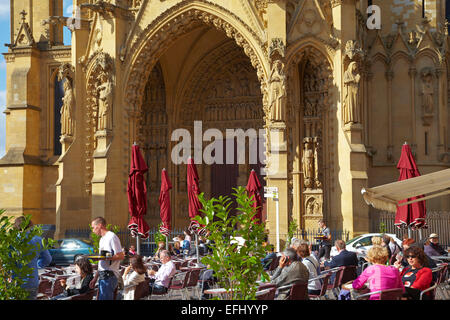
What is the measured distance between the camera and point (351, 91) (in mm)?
23953

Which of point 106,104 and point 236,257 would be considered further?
point 106,104

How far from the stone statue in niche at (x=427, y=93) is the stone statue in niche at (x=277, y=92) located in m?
6.12

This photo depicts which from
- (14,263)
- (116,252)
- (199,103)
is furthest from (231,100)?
(14,263)

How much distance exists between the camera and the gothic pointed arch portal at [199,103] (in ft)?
97.3

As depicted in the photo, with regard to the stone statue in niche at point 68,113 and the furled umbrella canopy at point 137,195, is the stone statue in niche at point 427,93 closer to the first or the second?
the furled umbrella canopy at point 137,195

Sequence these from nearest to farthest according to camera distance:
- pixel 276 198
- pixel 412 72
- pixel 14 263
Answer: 1. pixel 14 263
2. pixel 276 198
3. pixel 412 72

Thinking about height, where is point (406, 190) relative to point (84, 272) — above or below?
above

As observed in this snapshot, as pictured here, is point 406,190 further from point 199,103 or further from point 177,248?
point 199,103

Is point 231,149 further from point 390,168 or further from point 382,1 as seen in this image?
point 382,1

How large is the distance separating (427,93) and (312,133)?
4.78 m

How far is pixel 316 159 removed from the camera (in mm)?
25391

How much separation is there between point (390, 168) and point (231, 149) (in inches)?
269
